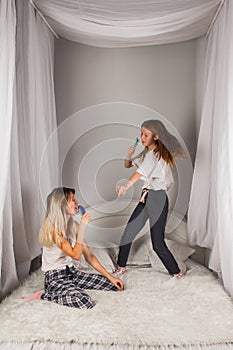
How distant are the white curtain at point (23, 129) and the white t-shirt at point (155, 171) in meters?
0.66

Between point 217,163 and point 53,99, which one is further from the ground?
point 53,99

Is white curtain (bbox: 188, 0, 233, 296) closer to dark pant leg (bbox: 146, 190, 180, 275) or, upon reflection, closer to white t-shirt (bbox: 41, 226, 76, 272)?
dark pant leg (bbox: 146, 190, 180, 275)

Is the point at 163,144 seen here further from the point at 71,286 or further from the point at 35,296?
the point at 35,296

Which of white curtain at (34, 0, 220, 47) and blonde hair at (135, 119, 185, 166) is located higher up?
white curtain at (34, 0, 220, 47)

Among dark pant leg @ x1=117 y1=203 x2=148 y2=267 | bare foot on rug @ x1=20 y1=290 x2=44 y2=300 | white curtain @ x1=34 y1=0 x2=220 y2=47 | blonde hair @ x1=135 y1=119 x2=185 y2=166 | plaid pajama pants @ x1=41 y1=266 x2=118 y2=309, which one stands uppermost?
white curtain @ x1=34 y1=0 x2=220 y2=47

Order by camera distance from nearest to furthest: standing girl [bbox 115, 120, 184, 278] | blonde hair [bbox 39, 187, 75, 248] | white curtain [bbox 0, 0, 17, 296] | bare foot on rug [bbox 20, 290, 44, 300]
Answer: white curtain [bbox 0, 0, 17, 296]
bare foot on rug [bbox 20, 290, 44, 300]
blonde hair [bbox 39, 187, 75, 248]
standing girl [bbox 115, 120, 184, 278]

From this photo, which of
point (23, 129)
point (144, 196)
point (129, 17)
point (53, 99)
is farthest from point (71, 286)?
point (129, 17)

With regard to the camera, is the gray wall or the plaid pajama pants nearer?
the plaid pajama pants

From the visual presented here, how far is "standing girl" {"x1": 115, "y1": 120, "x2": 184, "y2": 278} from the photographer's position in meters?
3.10

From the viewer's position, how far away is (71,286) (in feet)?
8.36

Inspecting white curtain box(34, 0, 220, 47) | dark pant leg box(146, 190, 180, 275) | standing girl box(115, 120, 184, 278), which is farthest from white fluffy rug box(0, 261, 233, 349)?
white curtain box(34, 0, 220, 47)

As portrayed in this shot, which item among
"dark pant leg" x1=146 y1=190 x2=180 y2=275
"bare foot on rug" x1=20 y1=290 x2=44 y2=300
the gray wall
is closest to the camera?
"bare foot on rug" x1=20 y1=290 x2=44 y2=300

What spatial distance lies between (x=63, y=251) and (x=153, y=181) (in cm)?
85

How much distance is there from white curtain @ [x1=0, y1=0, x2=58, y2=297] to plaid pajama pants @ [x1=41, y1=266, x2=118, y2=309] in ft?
0.87
